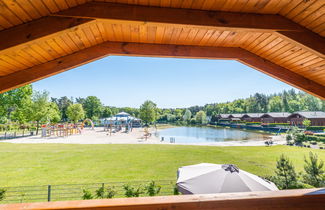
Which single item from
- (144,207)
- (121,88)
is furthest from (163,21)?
(121,88)

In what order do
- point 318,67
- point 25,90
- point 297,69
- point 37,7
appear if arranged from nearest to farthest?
point 37,7, point 318,67, point 297,69, point 25,90

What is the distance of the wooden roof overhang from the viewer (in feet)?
4.91

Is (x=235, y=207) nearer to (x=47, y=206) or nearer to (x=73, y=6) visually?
(x=47, y=206)

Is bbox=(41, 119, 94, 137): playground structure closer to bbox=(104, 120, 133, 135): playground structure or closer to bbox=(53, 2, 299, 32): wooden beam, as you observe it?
bbox=(104, 120, 133, 135): playground structure

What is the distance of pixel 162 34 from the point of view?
2109 mm

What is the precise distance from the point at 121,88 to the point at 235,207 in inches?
1965

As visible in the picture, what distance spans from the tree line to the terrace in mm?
17247

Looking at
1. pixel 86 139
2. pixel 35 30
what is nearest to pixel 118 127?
pixel 86 139

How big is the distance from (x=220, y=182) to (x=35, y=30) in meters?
4.09

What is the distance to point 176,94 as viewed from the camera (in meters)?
57.5

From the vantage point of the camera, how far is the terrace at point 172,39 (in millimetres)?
1094

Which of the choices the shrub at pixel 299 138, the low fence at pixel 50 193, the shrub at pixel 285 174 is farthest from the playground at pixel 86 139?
the shrub at pixel 299 138

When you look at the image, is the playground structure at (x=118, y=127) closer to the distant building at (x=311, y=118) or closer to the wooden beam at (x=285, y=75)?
the wooden beam at (x=285, y=75)

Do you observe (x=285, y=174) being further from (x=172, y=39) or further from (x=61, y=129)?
(x=61, y=129)
